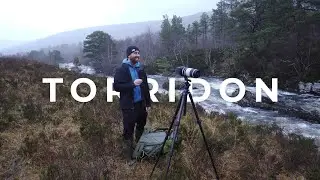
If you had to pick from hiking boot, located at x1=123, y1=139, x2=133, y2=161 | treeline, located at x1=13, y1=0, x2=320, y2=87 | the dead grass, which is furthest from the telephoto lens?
treeline, located at x1=13, y1=0, x2=320, y2=87

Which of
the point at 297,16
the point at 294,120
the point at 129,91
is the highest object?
the point at 297,16

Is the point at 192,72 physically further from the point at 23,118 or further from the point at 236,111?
the point at 236,111

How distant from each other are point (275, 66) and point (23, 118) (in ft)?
79.9

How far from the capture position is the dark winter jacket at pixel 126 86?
5.39m

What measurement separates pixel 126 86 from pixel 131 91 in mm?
211

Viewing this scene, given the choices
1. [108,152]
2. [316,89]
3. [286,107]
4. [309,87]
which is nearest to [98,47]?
[309,87]

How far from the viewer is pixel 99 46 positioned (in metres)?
62.8

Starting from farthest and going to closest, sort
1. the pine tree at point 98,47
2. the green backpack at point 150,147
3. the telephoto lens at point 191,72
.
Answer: the pine tree at point 98,47 → the green backpack at point 150,147 → the telephoto lens at point 191,72

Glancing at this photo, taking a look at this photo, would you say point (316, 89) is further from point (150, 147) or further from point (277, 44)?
point (150, 147)

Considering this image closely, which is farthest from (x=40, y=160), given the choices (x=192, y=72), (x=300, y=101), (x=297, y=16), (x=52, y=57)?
(x=52, y=57)

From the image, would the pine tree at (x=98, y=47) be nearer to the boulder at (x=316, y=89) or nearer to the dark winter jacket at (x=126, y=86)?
the boulder at (x=316, y=89)

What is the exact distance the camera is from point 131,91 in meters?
5.55

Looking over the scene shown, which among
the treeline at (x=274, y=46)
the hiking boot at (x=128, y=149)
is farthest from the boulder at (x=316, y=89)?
the hiking boot at (x=128, y=149)

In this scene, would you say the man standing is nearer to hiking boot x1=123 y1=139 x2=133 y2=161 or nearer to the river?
hiking boot x1=123 y1=139 x2=133 y2=161
